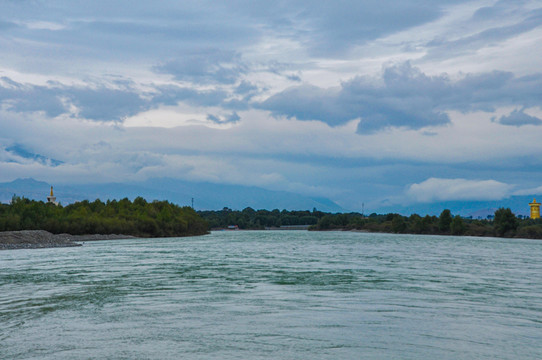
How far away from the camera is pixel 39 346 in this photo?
56.7ft

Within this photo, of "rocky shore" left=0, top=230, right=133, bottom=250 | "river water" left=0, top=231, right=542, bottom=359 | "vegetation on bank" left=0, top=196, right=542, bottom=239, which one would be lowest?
"river water" left=0, top=231, right=542, bottom=359

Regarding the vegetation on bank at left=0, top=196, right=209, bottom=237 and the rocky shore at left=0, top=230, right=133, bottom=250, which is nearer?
the rocky shore at left=0, top=230, right=133, bottom=250

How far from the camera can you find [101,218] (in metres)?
152

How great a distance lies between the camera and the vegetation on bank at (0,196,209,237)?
388 feet

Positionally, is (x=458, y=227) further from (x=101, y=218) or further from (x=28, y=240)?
(x=28, y=240)

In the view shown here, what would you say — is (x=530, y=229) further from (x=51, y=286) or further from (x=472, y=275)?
(x=51, y=286)

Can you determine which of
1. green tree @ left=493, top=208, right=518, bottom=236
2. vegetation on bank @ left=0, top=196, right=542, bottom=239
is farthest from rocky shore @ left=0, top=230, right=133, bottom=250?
green tree @ left=493, top=208, right=518, bottom=236

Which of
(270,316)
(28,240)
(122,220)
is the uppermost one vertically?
(122,220)

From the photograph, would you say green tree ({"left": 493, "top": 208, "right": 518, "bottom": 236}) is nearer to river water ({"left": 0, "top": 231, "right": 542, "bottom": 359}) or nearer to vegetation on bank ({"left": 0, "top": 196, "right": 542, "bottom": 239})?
vegetation on bank ({"left": 0, "top": 196, "right": 542, "bottom": 239})

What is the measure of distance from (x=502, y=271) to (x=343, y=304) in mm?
25094

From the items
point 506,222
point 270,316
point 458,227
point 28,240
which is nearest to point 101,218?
point 28,240

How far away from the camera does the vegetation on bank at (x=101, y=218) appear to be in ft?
388

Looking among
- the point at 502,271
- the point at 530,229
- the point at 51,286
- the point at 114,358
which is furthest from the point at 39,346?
the point at 530,229

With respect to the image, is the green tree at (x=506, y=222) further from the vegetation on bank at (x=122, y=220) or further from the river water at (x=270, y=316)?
the river water at (x=270, y=316)
